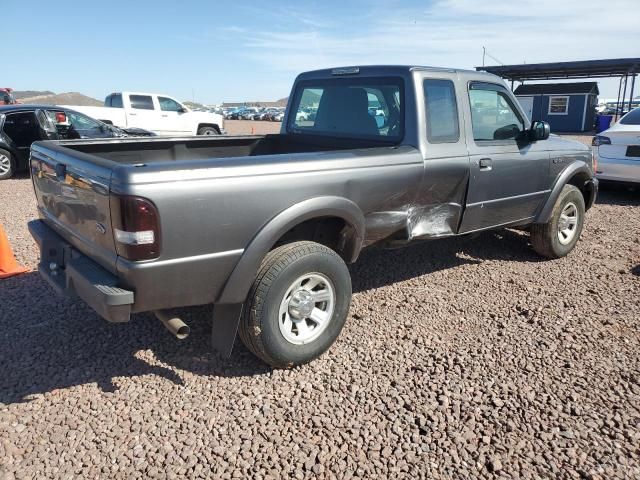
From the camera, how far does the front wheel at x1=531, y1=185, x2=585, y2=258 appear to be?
209 inches

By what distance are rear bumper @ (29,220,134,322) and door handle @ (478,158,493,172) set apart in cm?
301

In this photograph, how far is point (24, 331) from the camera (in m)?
3.81

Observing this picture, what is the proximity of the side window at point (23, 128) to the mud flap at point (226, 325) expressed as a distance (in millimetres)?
9497

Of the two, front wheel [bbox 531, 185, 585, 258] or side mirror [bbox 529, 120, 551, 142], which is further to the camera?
front wheel [bbox 531, 185, 585, 258]

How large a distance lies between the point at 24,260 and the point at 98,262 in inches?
120

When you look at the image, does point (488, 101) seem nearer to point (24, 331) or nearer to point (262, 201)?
point (262, 201)

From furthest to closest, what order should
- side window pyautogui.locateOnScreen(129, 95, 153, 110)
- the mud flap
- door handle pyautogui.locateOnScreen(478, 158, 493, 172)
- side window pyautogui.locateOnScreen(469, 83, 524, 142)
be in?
side window pyautogui.locateOnScreen(129, 95, 153, 110)
side window pyautogui.locateOnScreen(469, 83, 524, 142)
door handle pyautogui.locateOnScreen(478, 158, 493, 172)
the mud flap

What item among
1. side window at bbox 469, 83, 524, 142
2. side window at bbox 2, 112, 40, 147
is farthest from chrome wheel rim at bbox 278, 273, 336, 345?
side window at bbox 2, 112, 40, 147

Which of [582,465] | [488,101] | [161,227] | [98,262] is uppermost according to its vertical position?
[488,101]

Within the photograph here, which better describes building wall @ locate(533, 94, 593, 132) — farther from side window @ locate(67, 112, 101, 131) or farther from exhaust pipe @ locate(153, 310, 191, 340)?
exhaust pipe @ locate(153, 310, 191, 340)

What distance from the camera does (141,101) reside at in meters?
16.2

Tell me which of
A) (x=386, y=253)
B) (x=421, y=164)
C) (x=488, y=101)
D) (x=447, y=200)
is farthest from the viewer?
(x=386, y=253)

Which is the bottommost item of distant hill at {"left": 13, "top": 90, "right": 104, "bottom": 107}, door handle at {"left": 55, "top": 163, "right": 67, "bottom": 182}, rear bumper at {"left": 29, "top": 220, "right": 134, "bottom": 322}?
rear bumper at {"left": 29, "top": 220, "right": 134, "bottom": 322}

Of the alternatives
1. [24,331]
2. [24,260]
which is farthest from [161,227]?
[24,260]
